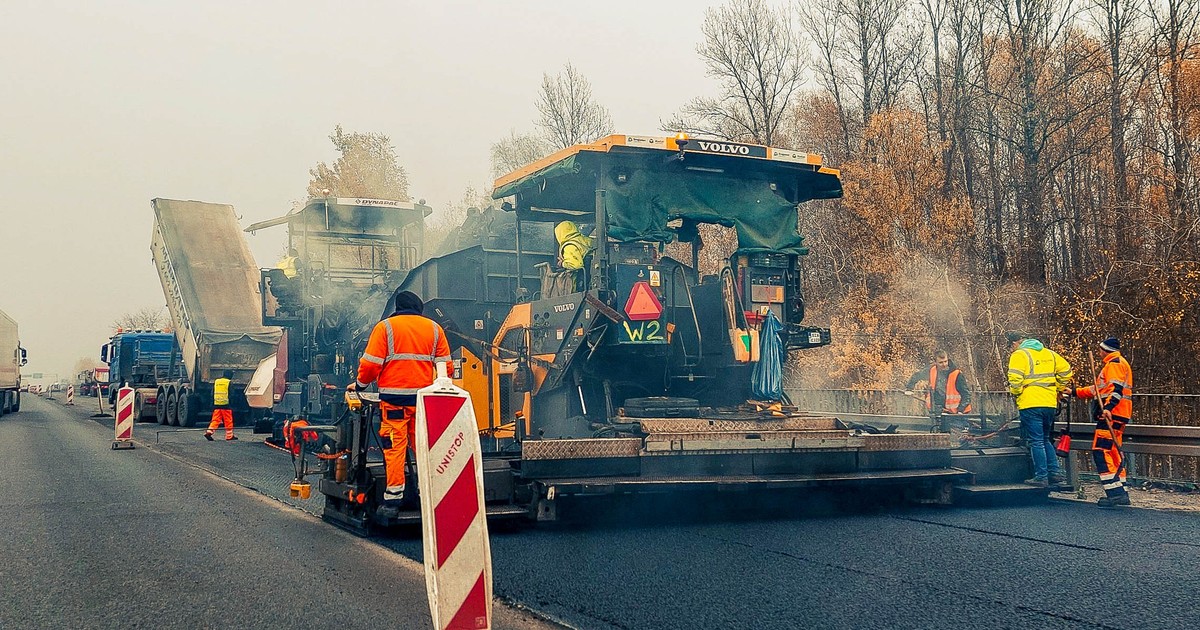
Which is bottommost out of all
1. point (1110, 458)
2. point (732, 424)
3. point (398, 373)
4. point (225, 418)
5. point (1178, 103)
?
point (1110, 458)

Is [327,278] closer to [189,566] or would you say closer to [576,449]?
[576,449]

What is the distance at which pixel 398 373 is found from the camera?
20.3 ft

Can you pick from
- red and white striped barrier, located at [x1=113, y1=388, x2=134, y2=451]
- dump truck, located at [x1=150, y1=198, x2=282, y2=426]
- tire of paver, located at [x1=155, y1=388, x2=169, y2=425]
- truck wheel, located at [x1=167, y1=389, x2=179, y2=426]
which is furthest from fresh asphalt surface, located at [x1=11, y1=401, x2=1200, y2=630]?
tire of paver, located at [x1=155, y1=388, x2=169, y2=425]

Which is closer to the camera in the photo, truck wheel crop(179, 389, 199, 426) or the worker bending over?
the worker bending over

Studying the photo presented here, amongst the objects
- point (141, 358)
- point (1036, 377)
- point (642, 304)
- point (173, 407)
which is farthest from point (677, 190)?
point (141, 358)

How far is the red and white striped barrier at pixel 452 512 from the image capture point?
3577 mm

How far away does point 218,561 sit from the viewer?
5.68 meters

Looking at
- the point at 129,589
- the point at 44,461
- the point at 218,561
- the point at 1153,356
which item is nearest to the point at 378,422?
the point at 218,561

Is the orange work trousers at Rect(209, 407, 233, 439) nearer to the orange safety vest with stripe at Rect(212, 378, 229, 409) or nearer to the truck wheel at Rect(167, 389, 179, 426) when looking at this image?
the orange safety vest with stripe at Rect(212, 378, 229, 409)

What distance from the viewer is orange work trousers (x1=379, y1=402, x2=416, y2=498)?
20.0 feet

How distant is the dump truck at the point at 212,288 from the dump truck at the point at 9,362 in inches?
429

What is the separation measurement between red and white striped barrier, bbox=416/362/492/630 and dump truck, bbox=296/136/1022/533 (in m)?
2.38

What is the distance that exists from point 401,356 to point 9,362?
29.2 m

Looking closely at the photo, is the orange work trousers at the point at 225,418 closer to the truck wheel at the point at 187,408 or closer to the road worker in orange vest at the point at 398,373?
the truck wheel at the point at 187,408
